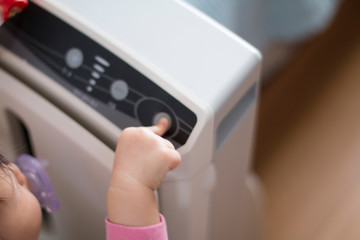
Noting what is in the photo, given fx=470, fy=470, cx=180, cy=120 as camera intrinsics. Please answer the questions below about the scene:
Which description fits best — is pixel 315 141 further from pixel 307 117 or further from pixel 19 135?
pixel 19 135

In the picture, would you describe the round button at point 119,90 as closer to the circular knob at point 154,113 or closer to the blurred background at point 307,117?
the circular knob at point 154,113

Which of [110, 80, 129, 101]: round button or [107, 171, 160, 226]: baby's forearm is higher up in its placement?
[110, 80, 129, 101]: round button

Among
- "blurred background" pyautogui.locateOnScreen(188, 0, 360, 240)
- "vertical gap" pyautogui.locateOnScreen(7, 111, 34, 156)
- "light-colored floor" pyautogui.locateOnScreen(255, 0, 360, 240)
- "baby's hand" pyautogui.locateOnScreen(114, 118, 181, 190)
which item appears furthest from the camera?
"light-colored floor" pyautogui.locateOnScreen(255, 0, 360, 240)

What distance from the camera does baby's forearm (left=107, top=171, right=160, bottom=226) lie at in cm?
47

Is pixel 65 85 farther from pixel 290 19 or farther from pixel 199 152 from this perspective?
pixel 290 19

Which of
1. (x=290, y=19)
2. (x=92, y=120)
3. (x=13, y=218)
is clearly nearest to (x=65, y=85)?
(x=92, y=120)

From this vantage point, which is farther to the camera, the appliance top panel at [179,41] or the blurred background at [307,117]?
the blurred background at [307,117]

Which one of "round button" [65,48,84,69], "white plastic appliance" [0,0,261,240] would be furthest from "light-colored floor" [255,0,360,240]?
"round button" [65,48,84,69]

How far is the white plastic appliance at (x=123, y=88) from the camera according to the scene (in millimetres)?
497

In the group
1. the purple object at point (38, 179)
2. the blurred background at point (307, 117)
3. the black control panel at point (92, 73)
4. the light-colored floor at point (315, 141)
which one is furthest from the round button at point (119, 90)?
the light-colored floor at point (315, 141)

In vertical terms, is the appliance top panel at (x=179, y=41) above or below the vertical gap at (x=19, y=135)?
above

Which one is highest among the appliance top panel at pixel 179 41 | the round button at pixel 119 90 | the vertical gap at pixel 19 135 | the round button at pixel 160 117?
the appliance top panel at pixel 179 41

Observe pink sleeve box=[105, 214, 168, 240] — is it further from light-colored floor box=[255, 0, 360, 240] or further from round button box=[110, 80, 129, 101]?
light-colored floor box=[255, 0, 360, 240]

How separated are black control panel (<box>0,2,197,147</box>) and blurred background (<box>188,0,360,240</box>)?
1.31ft
